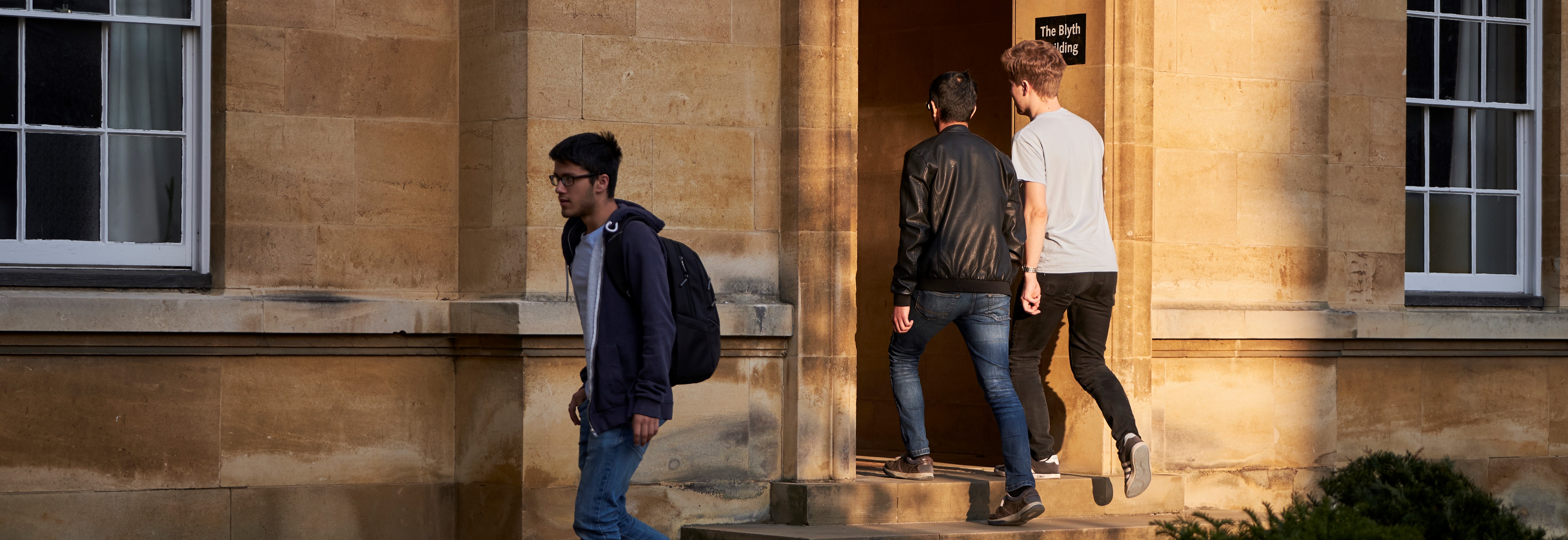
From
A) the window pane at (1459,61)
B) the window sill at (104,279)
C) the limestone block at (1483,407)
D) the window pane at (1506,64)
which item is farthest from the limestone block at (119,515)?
the window pane at (1506,64)

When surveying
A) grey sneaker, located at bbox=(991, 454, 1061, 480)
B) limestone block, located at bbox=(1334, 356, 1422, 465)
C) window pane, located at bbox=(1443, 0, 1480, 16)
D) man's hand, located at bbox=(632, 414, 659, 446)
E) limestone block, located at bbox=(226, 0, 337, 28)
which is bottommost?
grey sneaker, located at bbox=(991, 454, 1061, 480)

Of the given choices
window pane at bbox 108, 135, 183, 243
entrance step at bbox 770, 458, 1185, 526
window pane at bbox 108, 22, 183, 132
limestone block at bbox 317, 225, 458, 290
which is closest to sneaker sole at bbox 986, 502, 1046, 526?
entrance step at bbox 770, 458, 1185, 526

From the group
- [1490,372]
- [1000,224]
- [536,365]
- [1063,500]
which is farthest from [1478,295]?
[536,365]

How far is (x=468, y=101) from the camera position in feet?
25.0

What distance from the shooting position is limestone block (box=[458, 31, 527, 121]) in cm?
732

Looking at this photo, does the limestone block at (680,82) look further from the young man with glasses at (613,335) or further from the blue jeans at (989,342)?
the young man with glasses at (613,335)

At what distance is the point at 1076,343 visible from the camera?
7.49m

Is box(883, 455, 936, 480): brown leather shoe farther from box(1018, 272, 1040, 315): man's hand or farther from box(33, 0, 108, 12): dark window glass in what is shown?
box(33, 0, 108, 12): dark window glass

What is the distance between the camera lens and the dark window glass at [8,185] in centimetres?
716

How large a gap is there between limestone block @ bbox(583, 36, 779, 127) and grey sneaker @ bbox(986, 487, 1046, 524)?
2031 mm

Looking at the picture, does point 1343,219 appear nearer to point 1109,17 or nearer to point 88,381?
point 1109,17

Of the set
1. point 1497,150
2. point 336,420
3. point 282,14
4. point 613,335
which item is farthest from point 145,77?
point 1497,150

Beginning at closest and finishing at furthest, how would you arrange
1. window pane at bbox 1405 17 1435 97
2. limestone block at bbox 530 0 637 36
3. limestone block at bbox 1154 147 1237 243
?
limestone block at bbox 530 0 637 36, limestone block at bbox 1154 147 1237 243, window pane at bbox 1405 17 1435 97

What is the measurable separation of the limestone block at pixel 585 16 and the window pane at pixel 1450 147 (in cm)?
493
